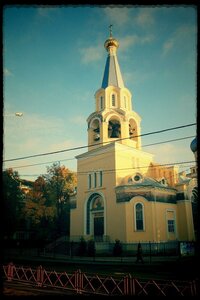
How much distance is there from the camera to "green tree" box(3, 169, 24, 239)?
1491 inches

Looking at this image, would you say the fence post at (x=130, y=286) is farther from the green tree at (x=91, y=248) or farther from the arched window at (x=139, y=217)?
the arched window at (x=139, y=217)

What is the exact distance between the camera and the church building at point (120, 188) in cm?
2816

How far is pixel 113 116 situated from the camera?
33.2m

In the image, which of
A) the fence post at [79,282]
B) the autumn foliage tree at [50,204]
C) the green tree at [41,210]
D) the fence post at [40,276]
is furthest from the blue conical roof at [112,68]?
the fence post at [79,282]

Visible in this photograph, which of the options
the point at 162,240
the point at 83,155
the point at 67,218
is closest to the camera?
the point at 162,240

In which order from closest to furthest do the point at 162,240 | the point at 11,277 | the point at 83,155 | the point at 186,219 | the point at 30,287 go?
the point at 30,287 → the point at 11,277 → the point at 162,240 → the point at 186,219 → the point at 83,155

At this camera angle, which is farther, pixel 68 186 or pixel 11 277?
pixel 68 186

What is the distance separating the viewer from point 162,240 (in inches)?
1094

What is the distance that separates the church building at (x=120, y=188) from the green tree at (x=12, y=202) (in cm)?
1002

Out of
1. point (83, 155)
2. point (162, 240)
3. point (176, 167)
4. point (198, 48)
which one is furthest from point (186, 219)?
point (198, 48)

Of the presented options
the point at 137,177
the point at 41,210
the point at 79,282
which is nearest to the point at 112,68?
→ the point at 137,177

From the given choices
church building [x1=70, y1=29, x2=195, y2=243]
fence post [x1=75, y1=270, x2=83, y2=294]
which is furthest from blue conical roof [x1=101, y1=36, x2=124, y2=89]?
fence post [x1=75, y1=270, x2=83, y2=294]

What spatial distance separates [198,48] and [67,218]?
146 feet
